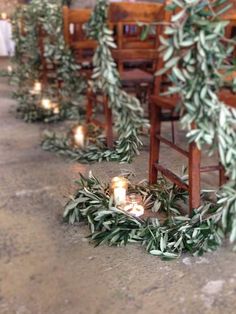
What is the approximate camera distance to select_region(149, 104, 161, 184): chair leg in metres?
2.01

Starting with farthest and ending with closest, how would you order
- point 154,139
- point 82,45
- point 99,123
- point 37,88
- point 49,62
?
1. point 49,62
2. point 37,88
3. point 82,45
4. point 99,123
5. point 154,139

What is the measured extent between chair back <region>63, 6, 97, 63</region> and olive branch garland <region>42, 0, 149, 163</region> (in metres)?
0.67

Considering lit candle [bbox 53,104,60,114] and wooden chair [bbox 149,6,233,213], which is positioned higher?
wooden chair [bbox 149,6,233,213]

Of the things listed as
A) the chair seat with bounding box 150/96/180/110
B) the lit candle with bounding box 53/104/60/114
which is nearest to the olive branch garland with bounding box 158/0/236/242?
the chair seat with bounding box 150/96/180/110

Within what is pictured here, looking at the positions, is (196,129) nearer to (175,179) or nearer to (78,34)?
(175,179)

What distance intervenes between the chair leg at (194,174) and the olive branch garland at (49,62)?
2117 mm

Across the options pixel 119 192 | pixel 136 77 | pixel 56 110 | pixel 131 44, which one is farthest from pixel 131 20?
pixel 56 110

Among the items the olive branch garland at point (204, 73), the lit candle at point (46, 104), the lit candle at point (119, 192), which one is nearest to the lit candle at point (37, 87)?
the lit candle at point (46, 104)

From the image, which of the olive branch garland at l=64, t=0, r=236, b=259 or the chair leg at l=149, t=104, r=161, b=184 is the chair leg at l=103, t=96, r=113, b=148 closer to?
the chair leg at l=149, t=104, r=161, b=184

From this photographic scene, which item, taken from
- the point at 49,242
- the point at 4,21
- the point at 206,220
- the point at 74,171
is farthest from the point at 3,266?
the point at 4,21

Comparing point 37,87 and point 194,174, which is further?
point 37,87

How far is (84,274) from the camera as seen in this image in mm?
1610

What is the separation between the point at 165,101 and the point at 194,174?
334 mm

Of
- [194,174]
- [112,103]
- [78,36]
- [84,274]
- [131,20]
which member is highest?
[131,20]
